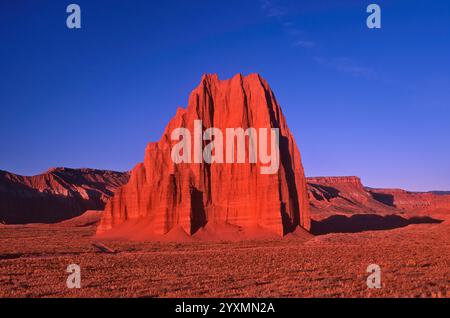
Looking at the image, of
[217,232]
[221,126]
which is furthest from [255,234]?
[221,126]

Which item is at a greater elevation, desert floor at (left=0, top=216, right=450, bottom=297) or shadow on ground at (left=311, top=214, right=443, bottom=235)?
desert floor at (left=0, top=216, right=450, bottom=297)

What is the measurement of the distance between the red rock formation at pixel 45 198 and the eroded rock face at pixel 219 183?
291ft

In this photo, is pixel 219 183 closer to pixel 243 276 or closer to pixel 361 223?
pixel 361 223

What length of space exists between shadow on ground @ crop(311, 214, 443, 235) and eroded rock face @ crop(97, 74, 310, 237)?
42.4 ft

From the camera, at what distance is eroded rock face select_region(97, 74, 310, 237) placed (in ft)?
214

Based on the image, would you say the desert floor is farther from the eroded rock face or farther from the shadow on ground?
the shadow on ground

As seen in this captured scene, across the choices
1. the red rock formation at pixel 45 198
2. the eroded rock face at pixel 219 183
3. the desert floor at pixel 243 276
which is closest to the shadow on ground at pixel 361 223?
the eroded rock face at pixel 219 183

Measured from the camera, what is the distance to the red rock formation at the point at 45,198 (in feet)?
504

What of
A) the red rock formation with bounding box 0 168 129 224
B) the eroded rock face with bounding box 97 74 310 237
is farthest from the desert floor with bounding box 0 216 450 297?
the red rock formation with bounding box 0 168 129 224

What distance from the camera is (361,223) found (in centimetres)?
9669

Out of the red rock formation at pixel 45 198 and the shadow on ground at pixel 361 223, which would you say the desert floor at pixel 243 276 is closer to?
the shadow on ground at pixel 361 223

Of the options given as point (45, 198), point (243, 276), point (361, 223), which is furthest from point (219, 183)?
point (45, 198)

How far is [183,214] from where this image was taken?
64.6 meters
